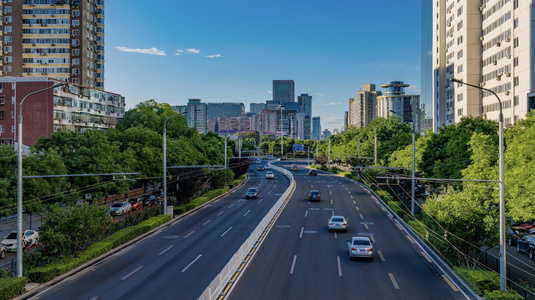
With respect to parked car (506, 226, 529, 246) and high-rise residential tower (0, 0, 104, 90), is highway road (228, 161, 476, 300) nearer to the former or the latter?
parked car (506, 226, 529, 246)

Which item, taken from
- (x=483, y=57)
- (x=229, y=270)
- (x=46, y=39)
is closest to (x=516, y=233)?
(x=229, y=270)

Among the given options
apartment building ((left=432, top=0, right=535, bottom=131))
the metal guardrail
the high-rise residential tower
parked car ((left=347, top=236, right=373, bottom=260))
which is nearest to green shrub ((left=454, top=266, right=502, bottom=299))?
parked car ((left=347, top=236, right=373, bottom=260))

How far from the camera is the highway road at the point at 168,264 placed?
22.2 m

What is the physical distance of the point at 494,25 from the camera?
73.1 meters

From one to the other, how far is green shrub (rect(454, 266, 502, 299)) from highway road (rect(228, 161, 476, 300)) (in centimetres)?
64

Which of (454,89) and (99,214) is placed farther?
(454,89)

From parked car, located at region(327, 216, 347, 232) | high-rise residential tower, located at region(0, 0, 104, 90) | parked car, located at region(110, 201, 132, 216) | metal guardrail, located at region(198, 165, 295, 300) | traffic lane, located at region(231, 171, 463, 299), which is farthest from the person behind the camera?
high-rise residential tower, located at region(0, 0, 104, 90)

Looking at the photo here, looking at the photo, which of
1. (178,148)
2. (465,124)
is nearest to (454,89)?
(465,124)

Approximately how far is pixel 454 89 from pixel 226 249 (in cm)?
7291

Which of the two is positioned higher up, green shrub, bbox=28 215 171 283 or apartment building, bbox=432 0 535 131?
apartment building, bbox=432 0 535 131

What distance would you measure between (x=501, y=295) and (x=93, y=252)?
24270mm

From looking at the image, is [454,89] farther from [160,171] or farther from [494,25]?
[160,171]

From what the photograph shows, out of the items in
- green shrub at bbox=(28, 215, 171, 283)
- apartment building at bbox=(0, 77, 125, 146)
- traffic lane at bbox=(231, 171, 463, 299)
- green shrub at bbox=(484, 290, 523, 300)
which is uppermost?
apartment building at bbox=(0, 77, 125, 146)

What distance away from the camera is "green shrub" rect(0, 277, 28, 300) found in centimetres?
2050
